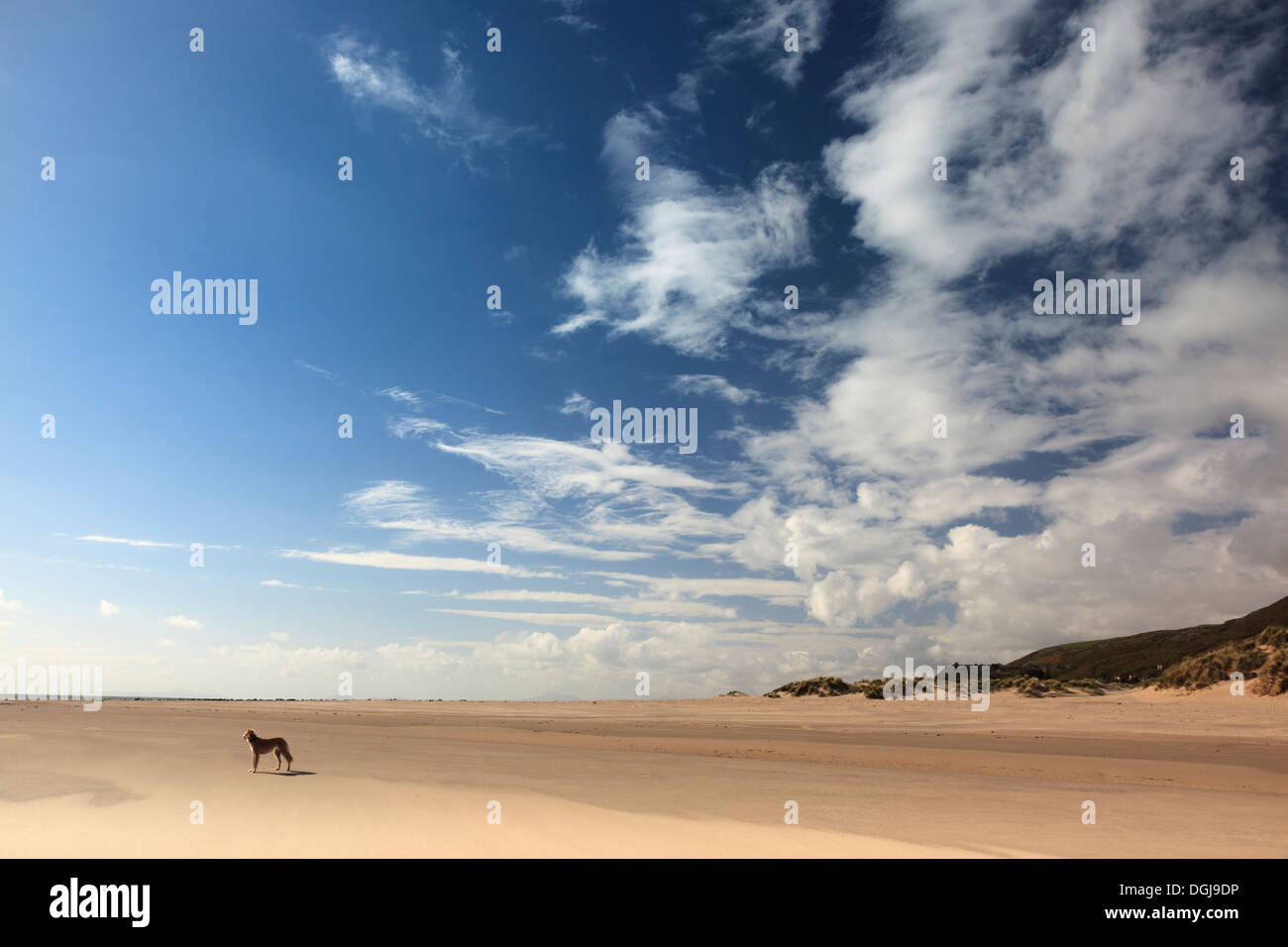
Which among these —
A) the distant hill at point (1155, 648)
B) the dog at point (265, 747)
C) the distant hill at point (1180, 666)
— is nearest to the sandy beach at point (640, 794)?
the dog at point (265, 747)

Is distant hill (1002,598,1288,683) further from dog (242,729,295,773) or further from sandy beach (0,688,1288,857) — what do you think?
dog (242,729,295,773)

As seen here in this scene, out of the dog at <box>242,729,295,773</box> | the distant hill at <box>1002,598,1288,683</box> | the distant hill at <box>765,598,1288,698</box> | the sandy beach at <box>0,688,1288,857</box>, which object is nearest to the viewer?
the sandy beach at <box>0,688,1288,857</box>

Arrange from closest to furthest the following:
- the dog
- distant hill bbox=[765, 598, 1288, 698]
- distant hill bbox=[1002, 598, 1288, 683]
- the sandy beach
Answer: the sandy beach
the dog
distant hill bbox=[765, 598, 1288, 698]
distant hill bbox=[1002, 598, 1288, 683]

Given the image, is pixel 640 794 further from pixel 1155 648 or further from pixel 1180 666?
pixel 1155 648

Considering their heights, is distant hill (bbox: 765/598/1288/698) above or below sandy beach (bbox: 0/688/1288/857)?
below

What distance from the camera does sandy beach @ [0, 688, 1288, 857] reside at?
982 cm

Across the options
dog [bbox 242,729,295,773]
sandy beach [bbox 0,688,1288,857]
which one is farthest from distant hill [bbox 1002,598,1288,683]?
dog [bbox 242,729,295,773]

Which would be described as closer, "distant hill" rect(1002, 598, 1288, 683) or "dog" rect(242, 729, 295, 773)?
"dog" rect(242, 729, 295, 773)

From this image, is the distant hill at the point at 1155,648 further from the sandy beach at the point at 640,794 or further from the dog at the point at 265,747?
the dog at the point at 265,747
